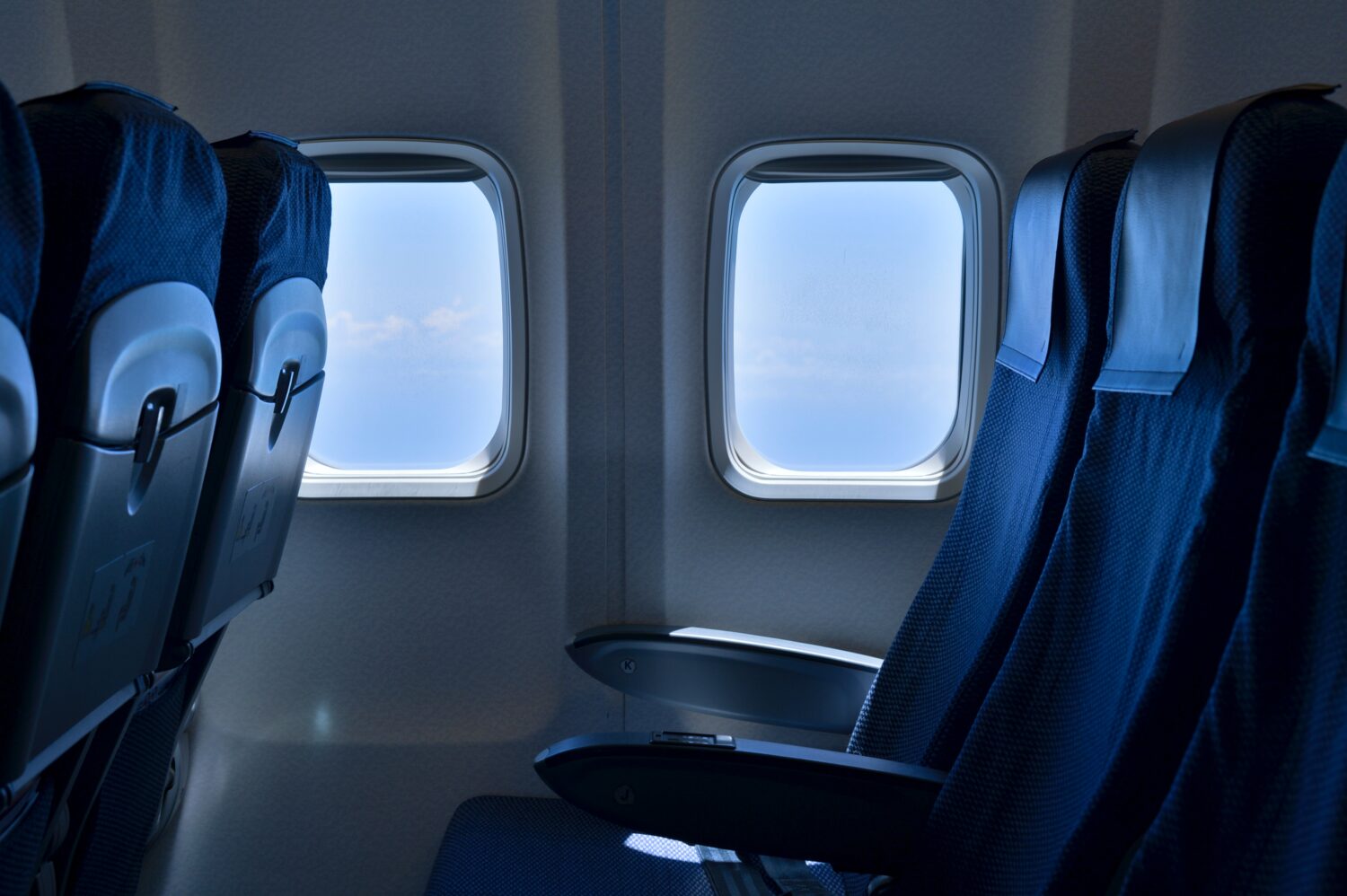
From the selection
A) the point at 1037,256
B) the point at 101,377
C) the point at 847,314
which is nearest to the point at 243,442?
the point at 101,377

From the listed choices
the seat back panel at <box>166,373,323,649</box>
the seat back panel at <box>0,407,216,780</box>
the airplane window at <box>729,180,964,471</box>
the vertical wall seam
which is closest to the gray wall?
the vertical wall seam

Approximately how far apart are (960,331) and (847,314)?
253mm

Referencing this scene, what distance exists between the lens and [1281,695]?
807 millimetres

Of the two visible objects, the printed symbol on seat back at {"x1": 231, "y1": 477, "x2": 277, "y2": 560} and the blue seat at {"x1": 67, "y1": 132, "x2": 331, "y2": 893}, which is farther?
the printed symbol on seat back at {"x1": 231, "y1": 477, "x2": 277, "y2": 560}

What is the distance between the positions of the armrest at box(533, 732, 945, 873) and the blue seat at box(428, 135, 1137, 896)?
108 millimetres

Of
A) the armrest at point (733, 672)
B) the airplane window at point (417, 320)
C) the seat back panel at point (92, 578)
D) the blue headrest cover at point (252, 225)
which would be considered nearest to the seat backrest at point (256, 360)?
the blue headrest cover at point (252, 225)

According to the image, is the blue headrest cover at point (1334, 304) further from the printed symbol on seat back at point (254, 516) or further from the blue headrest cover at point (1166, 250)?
the printed symbol on seat back at point (254, 516)

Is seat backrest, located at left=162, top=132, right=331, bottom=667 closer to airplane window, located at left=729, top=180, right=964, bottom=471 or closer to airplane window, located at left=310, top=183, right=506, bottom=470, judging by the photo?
airplane window, located at left=310, top=183, right=506, bottom=470

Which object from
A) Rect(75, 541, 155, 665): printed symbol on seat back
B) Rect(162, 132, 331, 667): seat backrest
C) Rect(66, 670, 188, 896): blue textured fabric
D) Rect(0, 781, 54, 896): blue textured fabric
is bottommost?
Rect(66, 670, 188, 896): blue textured fabric

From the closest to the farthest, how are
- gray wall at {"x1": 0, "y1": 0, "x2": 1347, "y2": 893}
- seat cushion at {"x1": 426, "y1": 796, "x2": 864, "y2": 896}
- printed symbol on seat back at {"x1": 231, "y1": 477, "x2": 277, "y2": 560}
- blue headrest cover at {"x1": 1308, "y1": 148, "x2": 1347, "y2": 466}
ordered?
blue headrest cover at {"x1": 1308, "y1": 148, "x2": 1347, "y2": 466} → printed symbol on seat back at {"x1": 231, "y1": 477, "x2": 277, "y2": 560} → seat cushion at {"x1": 426, "y1": 796, "x2": 864, "y2": 896} → gray wall at {"x1": 0, "y1": 0, "x2": 1347, "y2": 893}

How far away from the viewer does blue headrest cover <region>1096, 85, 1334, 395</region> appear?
0.93 meters

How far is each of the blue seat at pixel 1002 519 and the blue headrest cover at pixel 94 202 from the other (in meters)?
1.01

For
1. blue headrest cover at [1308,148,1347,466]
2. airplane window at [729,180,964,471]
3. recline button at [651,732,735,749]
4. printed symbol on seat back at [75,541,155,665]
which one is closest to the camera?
blue headrest cover at [1308,148,1347,466]

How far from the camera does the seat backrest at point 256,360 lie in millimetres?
1242
